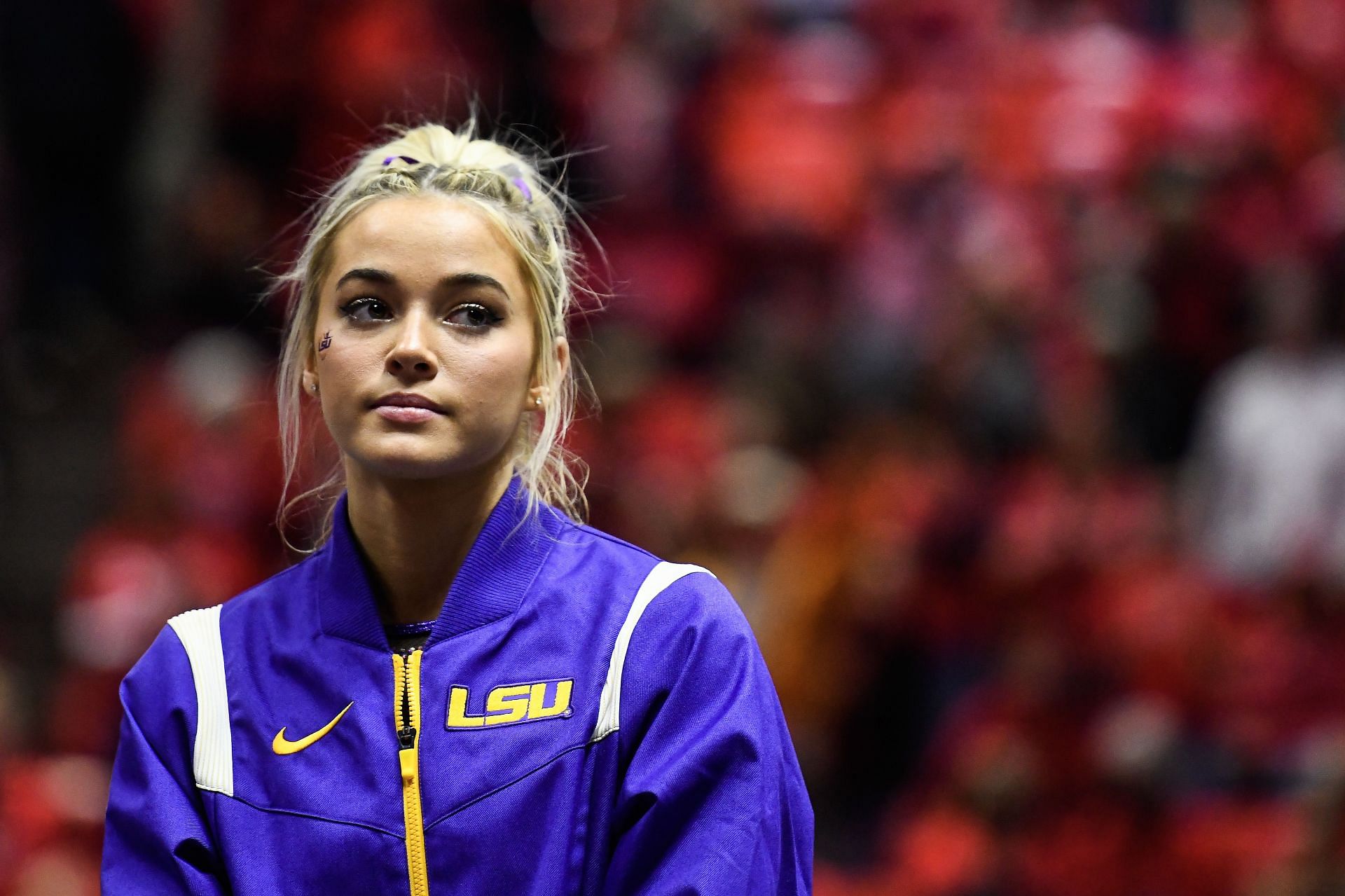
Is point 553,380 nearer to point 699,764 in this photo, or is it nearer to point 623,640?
point 623,640

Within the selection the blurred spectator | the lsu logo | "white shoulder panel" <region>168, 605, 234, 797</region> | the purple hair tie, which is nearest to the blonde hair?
the purple hair tie

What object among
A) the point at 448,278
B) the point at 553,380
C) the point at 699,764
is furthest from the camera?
the point at 553,380

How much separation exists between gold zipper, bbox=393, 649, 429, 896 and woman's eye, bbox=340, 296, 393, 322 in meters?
0.33

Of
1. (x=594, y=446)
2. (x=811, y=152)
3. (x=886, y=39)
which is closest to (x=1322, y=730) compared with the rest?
(x=594, y=446)

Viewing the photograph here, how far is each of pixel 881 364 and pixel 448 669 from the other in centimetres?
408

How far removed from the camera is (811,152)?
6512 mm

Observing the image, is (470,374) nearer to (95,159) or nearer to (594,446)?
(594,446)

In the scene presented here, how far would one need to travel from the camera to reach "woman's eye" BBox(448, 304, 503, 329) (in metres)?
1.88

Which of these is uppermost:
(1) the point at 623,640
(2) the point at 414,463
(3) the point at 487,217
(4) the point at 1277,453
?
(3) the point at 487,217

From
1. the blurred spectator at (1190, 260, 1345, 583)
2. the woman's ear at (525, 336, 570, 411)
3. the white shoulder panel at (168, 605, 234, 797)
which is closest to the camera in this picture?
the white shoulder panel at (168, 605, 234, 797)

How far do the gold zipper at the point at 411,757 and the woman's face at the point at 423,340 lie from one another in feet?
0.62

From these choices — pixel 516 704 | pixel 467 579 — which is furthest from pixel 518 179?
pixel 516 704

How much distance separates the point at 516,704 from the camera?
1.81 metres

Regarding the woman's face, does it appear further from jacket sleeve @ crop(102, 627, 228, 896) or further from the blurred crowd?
the blurred crowd
